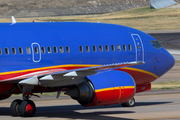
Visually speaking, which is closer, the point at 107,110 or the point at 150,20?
the point at 107,110

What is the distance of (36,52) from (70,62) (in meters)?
2.29

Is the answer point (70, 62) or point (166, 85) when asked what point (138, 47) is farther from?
point (166, 85)

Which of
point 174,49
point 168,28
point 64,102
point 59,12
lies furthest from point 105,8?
point 64,102

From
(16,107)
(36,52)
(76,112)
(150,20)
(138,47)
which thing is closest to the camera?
(36,52)

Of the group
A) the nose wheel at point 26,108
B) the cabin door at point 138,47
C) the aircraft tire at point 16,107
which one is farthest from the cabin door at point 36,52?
the cabin door at point 138,47

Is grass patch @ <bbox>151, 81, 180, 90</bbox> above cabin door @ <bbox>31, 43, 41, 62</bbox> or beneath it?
beneath

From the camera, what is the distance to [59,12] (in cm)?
17775

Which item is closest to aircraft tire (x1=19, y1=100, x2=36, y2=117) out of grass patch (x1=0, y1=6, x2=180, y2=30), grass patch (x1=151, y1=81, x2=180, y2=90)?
grass patch (x1=151, y1=81, x2=180, y2=90)

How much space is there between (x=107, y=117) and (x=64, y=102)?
8008 millimetres

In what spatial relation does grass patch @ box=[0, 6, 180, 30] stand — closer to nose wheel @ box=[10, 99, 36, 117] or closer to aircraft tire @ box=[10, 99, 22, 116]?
aircraft tire @ box=[10, 99, 22, 116]

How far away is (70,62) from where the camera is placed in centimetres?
2450

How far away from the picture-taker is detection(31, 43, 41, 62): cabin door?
2352cm

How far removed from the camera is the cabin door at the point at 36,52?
77.2ft

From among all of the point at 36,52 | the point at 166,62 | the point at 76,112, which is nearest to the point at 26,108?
the point at 36,52
